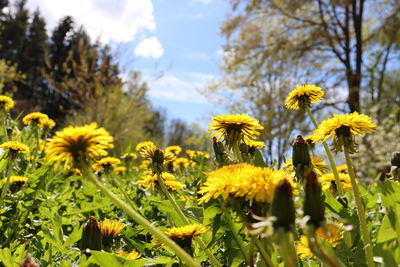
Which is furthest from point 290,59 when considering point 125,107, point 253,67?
point 125,107

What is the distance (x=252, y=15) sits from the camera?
11.5 meters

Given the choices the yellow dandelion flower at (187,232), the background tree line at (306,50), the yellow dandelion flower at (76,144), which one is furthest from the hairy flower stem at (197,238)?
the background tree line at (306,50)

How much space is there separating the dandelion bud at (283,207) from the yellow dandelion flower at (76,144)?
261 millimetres

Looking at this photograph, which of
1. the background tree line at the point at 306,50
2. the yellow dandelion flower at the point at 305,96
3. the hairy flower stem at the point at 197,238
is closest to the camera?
the hairy flower stem at the point at 197,238

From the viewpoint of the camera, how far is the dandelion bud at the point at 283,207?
17.4 inches

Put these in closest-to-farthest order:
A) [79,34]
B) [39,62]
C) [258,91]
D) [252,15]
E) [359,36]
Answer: [359,36] → [252,15] → [258,91] → [79,34] → [39,62]

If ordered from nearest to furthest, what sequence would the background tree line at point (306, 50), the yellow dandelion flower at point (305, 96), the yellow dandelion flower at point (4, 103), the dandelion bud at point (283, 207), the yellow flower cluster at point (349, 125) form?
the dandelion bud at point (283, 207), the yellow flower cluster at point (349, 125), the yellow dandelion flower at point (305, 96), the yellow dandelion flower at point (4, 103), the background tree line at point (306, 50)

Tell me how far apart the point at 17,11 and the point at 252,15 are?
885 inches

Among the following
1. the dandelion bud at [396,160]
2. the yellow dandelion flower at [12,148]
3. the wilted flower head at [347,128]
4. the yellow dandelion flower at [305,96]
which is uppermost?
the yellow dandelion flower at [305,96]

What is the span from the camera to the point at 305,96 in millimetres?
1088

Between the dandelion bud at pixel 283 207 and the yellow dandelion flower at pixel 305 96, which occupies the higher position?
the yellow dandelion flower at pixel 305 96

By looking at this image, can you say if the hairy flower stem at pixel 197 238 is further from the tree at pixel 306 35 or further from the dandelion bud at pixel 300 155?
the tree at pixel 306 35

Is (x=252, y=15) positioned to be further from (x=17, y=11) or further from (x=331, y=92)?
(x=17, y=11)

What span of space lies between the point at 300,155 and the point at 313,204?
18.3 inches
